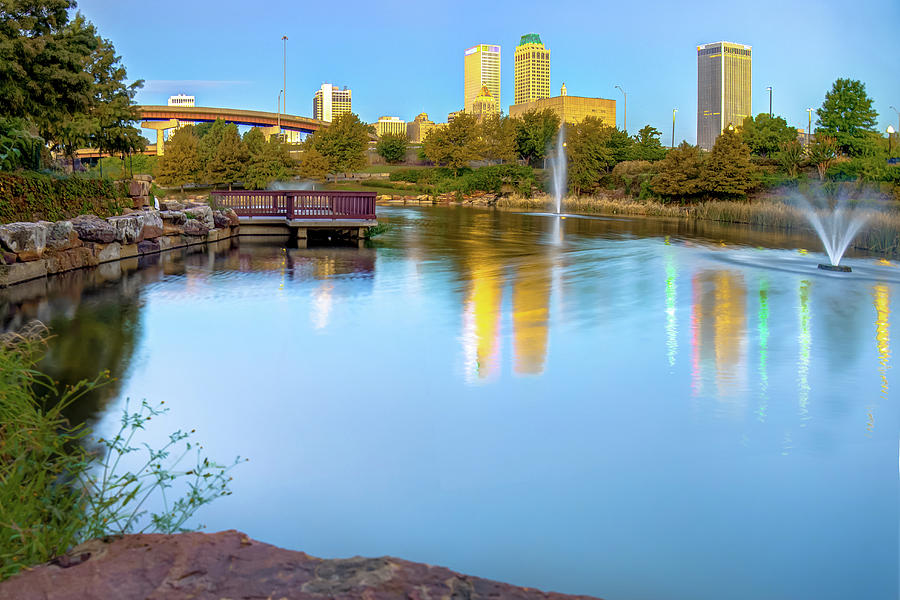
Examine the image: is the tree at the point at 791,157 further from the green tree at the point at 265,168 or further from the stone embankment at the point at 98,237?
the green tree at the point at 265,168

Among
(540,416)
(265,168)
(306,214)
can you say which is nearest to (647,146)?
(265,168)

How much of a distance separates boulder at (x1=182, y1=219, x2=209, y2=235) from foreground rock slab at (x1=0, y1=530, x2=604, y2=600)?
20342mm

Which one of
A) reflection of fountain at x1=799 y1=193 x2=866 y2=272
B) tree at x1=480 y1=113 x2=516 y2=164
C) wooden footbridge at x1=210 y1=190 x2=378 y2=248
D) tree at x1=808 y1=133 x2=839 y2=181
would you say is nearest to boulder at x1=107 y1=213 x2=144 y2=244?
wooden footbridge at x1=210 y1=190 x2=378 y2=248

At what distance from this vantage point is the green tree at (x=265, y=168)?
66.8 m

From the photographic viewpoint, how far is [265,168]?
220 ft

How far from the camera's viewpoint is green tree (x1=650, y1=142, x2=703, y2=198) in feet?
159

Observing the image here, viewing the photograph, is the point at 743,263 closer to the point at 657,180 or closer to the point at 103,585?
the point at 103,585

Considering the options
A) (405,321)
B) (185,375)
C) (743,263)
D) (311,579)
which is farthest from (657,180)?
(311,579)

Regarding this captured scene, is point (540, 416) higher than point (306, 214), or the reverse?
point (306, 214)

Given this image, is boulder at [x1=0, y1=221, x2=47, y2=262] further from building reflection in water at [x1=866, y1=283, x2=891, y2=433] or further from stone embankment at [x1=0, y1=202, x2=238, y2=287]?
building reflection in water at [x1=866, y1=283, x2=891, y2=433]

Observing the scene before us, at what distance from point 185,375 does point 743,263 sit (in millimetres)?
15182

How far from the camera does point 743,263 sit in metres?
20.0

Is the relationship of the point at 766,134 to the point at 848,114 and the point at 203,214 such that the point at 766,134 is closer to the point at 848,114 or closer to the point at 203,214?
the point at 848,114

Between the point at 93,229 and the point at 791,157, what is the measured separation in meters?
45.5
